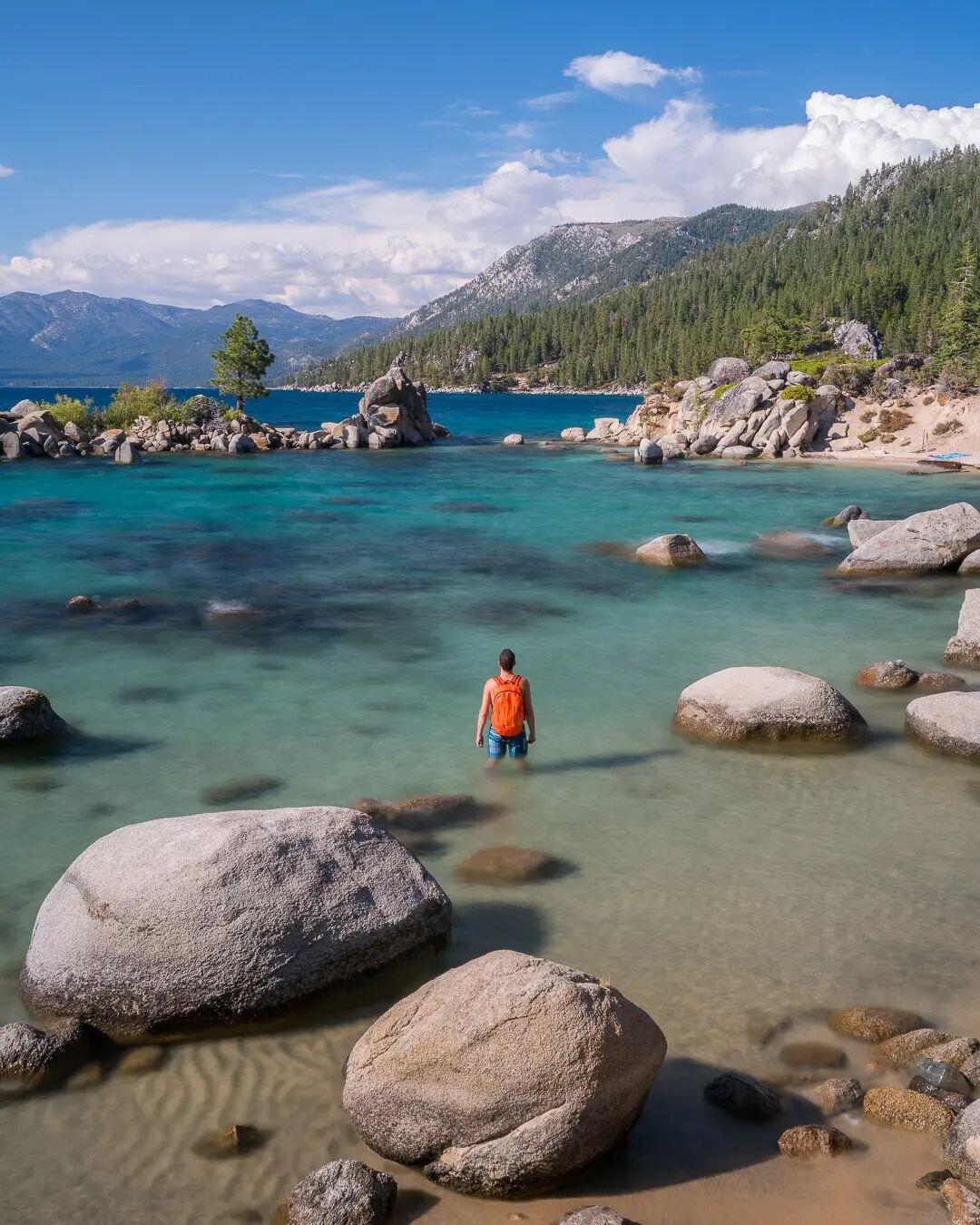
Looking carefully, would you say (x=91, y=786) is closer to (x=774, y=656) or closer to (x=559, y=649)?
(x=559, y=649)

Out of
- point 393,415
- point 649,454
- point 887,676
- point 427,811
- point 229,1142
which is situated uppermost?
point 393,415

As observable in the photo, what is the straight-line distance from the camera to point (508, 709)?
1623cm

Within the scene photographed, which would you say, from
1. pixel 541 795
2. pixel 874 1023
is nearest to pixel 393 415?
pixel 541 795

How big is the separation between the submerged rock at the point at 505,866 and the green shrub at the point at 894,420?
72.4 metres

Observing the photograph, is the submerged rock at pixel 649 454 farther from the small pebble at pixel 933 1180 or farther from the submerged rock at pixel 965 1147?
the small pebble at pixel 933 1180

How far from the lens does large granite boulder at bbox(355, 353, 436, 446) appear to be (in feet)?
306

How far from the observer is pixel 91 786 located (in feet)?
52.4

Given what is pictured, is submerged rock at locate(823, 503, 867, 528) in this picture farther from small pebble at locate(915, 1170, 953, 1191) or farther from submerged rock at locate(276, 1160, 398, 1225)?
submerged rock at locate(276, 1160, 398, 1225)

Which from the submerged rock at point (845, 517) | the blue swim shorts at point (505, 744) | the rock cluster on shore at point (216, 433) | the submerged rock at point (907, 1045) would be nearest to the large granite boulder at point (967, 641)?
the blue swim shorts at point (505, 744)

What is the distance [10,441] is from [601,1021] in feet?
258

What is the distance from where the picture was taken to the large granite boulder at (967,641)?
2218 cm

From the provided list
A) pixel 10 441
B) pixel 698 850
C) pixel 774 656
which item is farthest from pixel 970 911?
pixel 10 441

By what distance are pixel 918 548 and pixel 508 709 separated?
2092cm

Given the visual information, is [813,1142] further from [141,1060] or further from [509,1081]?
[141,1060]
